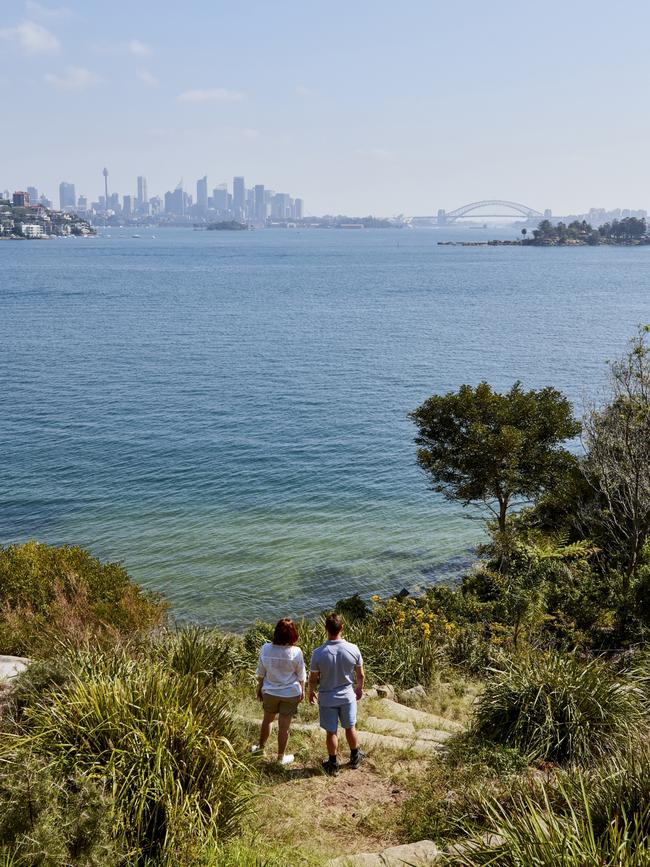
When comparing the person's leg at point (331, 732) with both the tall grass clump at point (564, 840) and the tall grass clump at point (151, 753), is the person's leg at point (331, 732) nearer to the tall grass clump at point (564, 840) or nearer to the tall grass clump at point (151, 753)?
the tall grass clump at point (151, 753)

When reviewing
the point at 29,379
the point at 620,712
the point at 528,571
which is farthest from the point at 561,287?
the point at 620,712

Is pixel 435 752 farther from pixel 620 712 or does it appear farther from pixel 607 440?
pixel 607 440

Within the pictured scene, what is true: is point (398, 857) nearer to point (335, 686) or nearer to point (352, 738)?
point (352, 738)

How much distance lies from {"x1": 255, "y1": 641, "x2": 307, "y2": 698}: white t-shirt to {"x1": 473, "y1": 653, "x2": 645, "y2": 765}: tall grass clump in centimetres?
195

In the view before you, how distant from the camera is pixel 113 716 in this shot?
646cm

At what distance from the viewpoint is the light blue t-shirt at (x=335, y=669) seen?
313 inches

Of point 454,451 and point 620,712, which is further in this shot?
point 454,451

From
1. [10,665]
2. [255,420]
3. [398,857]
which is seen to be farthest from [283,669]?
[255,420]

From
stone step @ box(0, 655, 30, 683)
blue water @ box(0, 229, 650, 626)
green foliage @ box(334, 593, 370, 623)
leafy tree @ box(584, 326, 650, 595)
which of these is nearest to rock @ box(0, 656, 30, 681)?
stone step @ box(0, 655, 30, 683)

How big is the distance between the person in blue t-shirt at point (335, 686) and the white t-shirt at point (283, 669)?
15 cm

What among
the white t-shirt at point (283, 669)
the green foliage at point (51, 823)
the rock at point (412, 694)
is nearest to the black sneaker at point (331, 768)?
the white t-shirt at point (283, 669)

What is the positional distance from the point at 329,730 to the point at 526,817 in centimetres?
268

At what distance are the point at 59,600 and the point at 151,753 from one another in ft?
22.1

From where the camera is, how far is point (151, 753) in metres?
6.24
